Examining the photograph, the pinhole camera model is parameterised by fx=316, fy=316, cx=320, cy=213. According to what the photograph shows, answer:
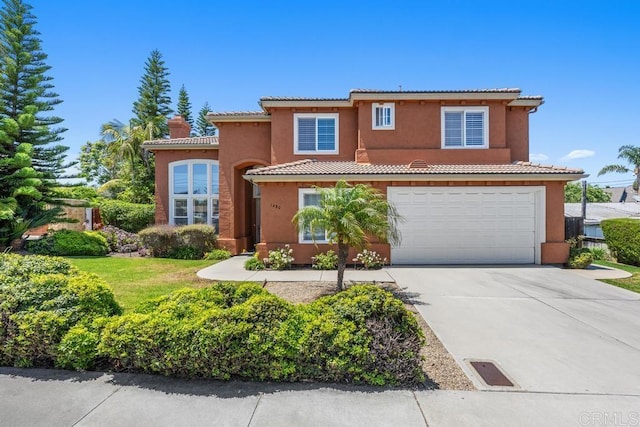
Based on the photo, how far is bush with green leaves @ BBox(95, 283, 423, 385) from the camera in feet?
11.8

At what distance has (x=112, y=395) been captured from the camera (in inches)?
134

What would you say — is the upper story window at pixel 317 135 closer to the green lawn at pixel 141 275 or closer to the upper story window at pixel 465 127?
the upper story window at pixel 465 127

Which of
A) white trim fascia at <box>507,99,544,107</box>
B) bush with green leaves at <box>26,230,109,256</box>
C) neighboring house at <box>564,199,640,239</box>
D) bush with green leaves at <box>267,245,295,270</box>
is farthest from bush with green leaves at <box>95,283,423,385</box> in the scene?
neighboring house at <box>564,199,640,239</box>

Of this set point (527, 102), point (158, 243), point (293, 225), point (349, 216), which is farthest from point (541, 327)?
point (158, 243)

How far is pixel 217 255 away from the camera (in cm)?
1361

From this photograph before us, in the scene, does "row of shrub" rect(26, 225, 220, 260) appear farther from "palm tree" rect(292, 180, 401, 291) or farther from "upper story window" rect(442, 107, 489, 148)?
"upper story window" rect(442, 107, 489, 148)

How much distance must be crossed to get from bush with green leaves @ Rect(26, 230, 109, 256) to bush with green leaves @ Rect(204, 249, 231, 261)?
16.7 feet

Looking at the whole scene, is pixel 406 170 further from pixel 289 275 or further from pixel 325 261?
pixel 289 275

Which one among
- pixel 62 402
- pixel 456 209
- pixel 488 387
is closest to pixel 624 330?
pixel 488 387

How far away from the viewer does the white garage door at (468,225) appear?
1152 cm

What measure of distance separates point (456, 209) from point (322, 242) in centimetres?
503

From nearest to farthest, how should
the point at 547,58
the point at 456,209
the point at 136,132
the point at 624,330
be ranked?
the point at 624,330, the point at 456,209, the point at 547,58, the point at 136,132

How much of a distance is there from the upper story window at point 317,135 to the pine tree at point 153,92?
2318 cm

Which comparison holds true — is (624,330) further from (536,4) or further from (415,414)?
(536,4)
